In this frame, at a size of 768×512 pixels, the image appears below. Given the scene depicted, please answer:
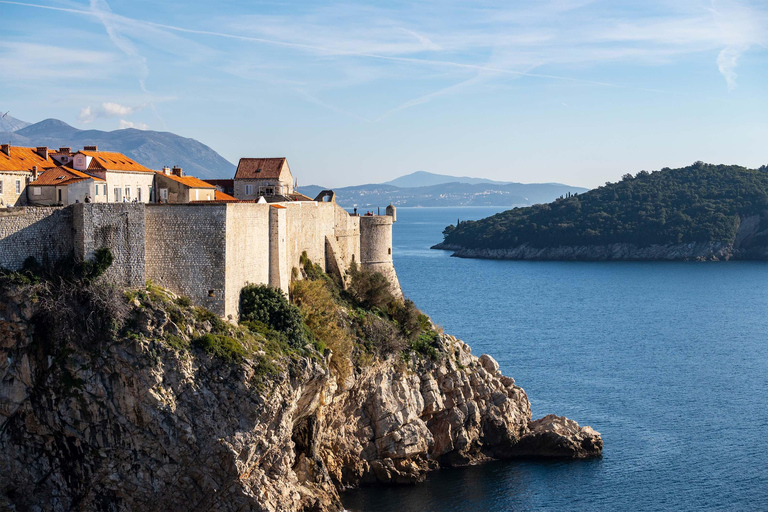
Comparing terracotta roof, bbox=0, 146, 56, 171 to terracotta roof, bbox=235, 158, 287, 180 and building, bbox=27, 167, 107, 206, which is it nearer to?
building, bbox=27, 167, 107, 206

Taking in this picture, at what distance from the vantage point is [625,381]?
207ft

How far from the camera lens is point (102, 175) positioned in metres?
40.9

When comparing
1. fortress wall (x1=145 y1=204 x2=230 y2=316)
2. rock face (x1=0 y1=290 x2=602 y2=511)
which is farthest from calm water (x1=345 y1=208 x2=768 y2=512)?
fortress wall (x1=145 y1=204 x2=230 y2=316)

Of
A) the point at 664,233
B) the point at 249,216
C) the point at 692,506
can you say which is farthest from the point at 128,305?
the point at 664,233

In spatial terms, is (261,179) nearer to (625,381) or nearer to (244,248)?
(244,248)

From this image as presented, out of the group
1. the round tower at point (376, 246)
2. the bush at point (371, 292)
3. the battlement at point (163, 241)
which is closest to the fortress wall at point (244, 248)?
the battlement at point (163, 241)

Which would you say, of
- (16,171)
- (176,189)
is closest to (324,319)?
(176,189)

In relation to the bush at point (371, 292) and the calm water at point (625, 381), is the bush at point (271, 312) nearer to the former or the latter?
the calm water at point (625, 381)

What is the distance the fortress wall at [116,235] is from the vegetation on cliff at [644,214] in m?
125

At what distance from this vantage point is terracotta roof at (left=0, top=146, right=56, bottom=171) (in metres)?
39.4

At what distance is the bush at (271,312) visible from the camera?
129 feet

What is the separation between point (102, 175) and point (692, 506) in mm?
28754

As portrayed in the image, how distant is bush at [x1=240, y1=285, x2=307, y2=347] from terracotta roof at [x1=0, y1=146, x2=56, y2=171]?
1030 centimetres

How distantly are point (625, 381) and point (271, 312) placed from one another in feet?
103
